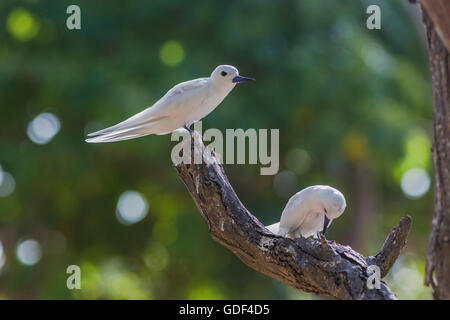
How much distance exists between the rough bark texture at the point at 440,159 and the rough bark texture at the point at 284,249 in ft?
2.10

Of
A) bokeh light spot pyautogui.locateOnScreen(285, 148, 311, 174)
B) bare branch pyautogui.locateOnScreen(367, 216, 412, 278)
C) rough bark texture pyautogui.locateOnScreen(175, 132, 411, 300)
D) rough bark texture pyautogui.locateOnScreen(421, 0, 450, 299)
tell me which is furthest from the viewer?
bokeh light spot pyautogui.locateOnScreen(285, 148, 311, 174)

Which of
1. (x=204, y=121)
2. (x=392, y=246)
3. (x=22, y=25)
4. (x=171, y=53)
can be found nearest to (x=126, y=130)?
(x=392, y=246)

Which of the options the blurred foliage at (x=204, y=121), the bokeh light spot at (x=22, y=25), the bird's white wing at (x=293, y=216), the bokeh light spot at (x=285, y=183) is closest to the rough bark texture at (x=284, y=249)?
the bird's white wing at (x=293, y=216)

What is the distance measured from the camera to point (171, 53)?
11.9 m

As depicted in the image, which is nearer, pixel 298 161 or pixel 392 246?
pixel 392 246

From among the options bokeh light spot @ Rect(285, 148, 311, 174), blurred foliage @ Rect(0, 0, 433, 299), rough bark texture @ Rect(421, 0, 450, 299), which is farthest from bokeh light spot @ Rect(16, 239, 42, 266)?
rough bark texture @ Rect(421, 0, 450, 299)

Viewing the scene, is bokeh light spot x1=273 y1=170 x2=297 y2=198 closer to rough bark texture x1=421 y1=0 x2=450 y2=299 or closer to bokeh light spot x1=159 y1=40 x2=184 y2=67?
bokeh light spot x1=159 y1=40 x2=184 y2=67

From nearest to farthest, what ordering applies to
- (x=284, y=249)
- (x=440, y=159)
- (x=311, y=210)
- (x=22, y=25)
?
1. (x=440, y=159)
2. (x=284, y=249)
3. (x=311, y=210)
4. (x=22, y=25)

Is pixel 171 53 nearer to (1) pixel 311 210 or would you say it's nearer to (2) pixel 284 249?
(1) pixel 311 210

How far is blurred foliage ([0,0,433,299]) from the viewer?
11.3 meters

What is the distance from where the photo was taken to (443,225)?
4.14 meters

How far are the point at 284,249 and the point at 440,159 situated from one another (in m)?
1.29

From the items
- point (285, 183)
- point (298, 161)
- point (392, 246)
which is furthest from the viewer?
point (285, 183)

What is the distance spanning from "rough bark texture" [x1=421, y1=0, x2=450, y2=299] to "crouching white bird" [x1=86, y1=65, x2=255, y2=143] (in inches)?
68.8
